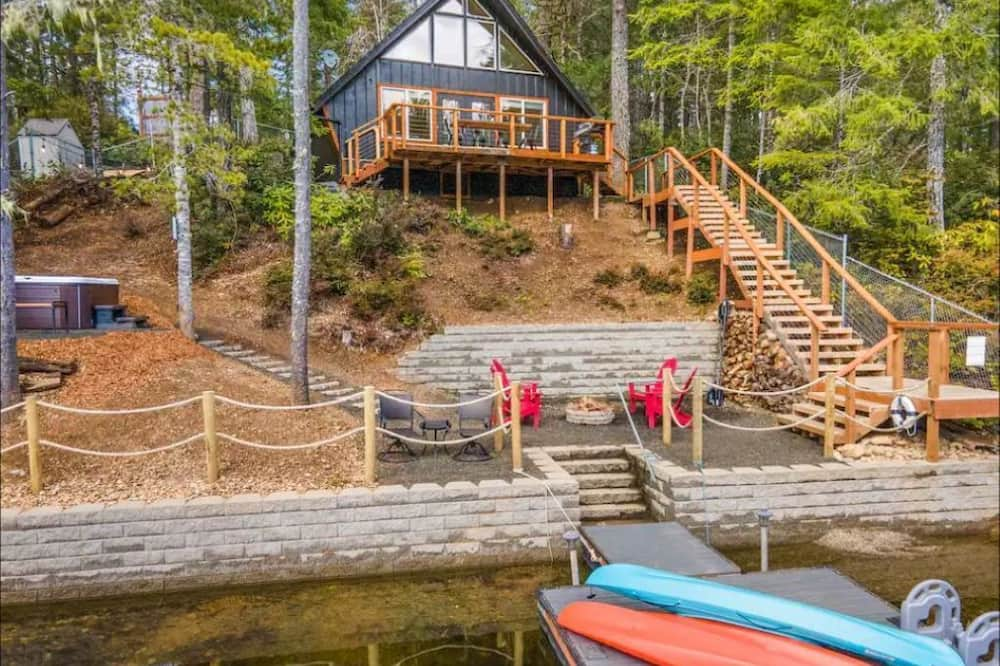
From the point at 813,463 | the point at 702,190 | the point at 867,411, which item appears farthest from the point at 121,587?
the point at 702,190

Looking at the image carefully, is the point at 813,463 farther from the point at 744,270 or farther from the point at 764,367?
the point at 744,270

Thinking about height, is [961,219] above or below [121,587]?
above

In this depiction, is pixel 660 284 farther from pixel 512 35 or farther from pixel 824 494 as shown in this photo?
pixel 512 35

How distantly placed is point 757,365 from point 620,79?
11276mm

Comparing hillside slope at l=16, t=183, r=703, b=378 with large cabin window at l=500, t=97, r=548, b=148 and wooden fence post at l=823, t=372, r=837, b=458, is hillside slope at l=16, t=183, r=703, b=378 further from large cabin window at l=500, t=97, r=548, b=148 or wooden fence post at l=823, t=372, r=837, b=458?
wooden fence post at l=823, t=372, r=837, b=458

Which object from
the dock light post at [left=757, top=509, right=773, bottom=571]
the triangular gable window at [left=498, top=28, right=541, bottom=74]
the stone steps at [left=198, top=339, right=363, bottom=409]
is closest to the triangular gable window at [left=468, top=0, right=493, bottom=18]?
the triangular gable window at [left=498, top=28, right=541, bottom=74]

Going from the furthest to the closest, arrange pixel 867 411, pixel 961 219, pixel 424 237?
pixel 424 237 < pixel 961 219 < pixel 867 411

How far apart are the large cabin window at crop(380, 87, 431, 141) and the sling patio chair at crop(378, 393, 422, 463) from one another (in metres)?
9.18

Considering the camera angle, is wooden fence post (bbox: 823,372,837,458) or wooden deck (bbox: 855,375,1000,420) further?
wooden fence post (bbox: 823,372,837,458)

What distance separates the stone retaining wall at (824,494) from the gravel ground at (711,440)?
386mm

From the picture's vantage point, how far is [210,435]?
5.99 meters

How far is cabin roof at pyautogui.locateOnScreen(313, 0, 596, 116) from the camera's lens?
16.2m

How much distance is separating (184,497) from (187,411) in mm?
1823

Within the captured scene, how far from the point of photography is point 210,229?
13984 millimetres
